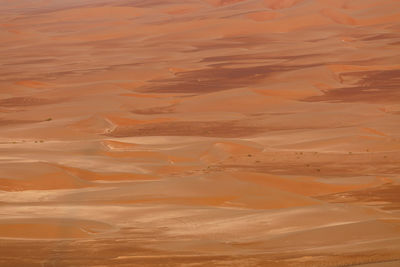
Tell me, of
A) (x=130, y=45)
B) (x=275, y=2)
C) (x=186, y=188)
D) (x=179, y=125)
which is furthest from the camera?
(x=275, y=2)

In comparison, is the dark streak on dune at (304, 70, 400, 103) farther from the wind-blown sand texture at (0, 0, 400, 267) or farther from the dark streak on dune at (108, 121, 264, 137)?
the dark streak on dune at (108, 121, 264, 137)

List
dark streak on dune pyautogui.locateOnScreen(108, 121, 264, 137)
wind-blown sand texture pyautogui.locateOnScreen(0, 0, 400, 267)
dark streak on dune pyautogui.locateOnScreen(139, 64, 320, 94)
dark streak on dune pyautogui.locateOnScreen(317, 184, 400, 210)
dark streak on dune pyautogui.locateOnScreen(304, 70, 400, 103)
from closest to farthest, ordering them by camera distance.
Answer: wind-blown sand texture pyautogui.locateOnScreen(0, 0, 400, 267)
dark streak on dune pyautogui.locateOnScreen(317, 184, 400, 210)
dark streak on dune pyautogui.locateOnScreen(108, 121, 264, 137)
dark streak on dune pyautogui.locateOnScreen(304, 70, 400, 103)
dark streak on dune pyautogui.locateOnScreen(139, 64, 320, 94)

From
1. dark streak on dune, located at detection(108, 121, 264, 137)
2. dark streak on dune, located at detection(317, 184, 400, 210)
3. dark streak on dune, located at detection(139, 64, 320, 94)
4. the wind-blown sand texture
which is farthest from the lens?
dark streak on dune, located at detection(139, 64, 320, 94)

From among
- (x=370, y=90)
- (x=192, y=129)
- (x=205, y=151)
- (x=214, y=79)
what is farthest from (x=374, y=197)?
(x=214, y=79)

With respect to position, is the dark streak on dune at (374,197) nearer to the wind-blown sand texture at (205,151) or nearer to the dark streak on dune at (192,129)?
the wind-blown sand texture at (205,151)

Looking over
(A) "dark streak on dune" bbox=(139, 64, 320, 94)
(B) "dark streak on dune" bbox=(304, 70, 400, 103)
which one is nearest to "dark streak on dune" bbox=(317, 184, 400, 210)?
(B) "dark streak on dune" bbox=(304, 70, 400, 103)

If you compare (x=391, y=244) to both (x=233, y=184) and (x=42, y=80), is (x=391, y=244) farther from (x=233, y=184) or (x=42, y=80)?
(x=42, y=80)

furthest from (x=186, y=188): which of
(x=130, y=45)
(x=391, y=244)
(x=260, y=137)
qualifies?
(x=130, y=45)

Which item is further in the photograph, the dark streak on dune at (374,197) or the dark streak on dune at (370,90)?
the dark streak on dune at (370,90)

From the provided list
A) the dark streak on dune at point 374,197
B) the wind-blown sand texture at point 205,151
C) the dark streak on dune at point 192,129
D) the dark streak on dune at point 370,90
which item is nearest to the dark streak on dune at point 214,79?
the wind-blown sand texture at point 205,151
